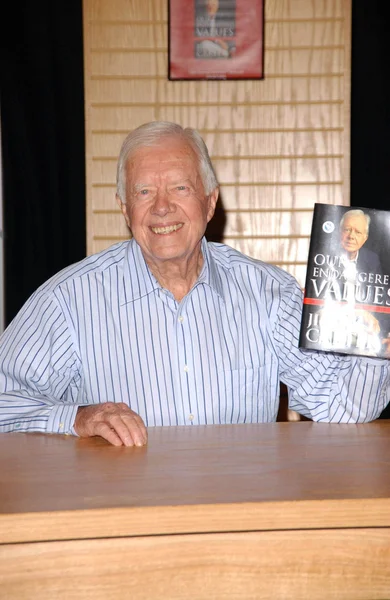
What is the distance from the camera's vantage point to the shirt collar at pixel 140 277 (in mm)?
2238

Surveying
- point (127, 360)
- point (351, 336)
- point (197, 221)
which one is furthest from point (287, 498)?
point (197, 221)

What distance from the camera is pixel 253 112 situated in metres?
3.81

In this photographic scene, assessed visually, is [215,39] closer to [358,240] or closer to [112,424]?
[358,240]

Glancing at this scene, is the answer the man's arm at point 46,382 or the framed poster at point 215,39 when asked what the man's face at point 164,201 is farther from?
the framed poster at point 215,39

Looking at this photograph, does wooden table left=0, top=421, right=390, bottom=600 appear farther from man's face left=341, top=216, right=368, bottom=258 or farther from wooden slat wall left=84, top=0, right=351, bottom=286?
wooden slat wall left=84, top=0, right=351, bottom=286

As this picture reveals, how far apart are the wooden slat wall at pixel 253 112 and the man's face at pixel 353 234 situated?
2.04m

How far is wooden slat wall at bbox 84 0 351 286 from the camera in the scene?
148 inches

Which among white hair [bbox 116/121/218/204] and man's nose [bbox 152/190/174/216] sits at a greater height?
white hair [bbox 116/121/218/204]

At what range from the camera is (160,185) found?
2238 mm

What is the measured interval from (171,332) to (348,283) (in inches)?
21.5

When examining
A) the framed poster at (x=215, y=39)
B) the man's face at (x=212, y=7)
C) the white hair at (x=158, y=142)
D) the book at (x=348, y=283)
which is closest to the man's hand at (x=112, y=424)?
the book at (x=348, y=283)

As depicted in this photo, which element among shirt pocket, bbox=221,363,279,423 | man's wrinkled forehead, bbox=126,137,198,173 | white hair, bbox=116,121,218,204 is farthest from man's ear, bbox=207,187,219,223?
shirt pocket, bbox=221,363,279,423

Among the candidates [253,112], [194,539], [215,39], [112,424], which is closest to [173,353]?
[112,424]

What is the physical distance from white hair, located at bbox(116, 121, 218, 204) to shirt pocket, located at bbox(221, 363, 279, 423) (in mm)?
510
